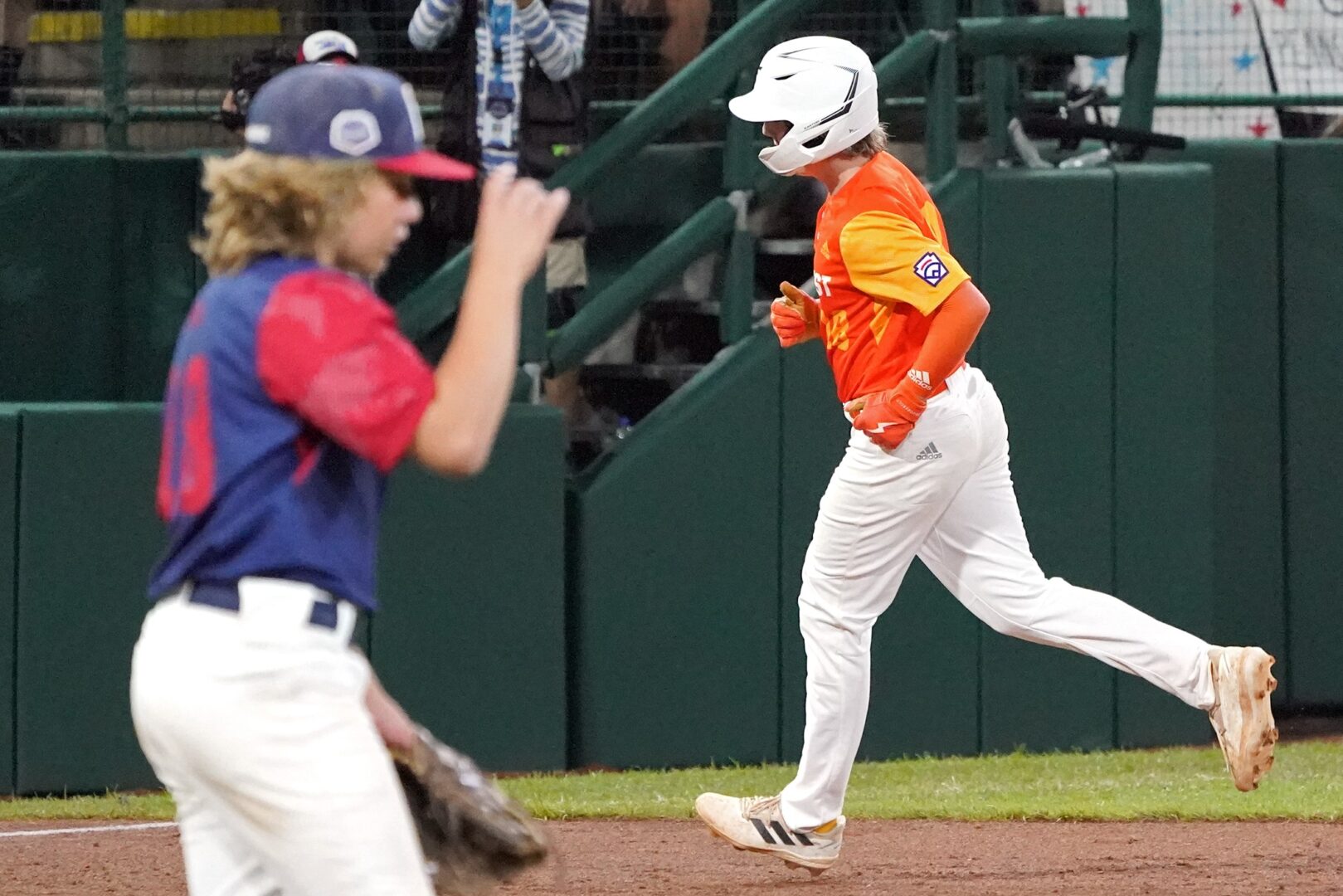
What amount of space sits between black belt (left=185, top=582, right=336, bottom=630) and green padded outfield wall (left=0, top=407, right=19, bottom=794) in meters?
4.74

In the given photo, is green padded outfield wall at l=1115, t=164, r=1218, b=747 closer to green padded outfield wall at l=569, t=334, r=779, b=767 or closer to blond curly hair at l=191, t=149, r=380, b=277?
green padded outfield wall at l=569, t=334, r=779, b=767

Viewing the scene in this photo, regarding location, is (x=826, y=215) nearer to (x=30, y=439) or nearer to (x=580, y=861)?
(x=580, y=861)

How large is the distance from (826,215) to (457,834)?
258 centimetres

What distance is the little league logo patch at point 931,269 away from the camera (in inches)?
206

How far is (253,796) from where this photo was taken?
8.86 ft

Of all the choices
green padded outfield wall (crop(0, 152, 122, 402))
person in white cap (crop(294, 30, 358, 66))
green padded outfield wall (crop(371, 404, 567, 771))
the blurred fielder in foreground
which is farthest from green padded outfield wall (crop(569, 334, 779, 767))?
the blurred fielder in foreground

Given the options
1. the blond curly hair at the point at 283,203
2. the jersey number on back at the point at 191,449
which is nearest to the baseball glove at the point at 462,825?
the jersey number on back at the point at 191,449

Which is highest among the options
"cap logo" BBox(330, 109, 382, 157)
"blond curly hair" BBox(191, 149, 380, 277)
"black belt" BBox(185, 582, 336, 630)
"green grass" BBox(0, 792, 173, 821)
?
"cap logo" BBox(330, 109, 382, 157)

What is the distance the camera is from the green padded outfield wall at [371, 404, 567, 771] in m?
7.53

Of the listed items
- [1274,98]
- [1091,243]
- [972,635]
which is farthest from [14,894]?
[1274,98]

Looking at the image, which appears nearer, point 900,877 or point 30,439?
point 900,877

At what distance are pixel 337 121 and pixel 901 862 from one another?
3.44 meters

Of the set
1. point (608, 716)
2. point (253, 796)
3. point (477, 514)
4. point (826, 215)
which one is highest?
point (826, 215)

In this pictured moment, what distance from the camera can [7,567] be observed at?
23.7 feet
